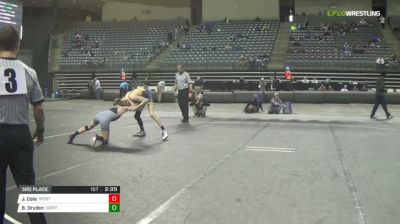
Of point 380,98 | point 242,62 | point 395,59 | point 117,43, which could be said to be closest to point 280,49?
point 242,62

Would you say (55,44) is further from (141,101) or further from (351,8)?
(141,101)

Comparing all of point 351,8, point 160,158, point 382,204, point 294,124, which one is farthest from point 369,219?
point 351,8

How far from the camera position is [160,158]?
877 cm

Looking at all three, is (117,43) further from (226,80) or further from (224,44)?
(226,80)

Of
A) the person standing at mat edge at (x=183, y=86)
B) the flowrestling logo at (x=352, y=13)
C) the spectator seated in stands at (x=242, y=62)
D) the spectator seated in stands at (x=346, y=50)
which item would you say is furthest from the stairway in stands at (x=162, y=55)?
the person standing at mat edge at (x=183, y=86)

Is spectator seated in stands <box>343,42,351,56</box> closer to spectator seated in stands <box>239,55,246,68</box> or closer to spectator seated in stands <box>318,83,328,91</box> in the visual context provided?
spectator seated in stands <box>318,83,328,91</box>

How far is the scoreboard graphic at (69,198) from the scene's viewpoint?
11.7 ft

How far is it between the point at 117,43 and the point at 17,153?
41.2 metres

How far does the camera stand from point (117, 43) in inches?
1751

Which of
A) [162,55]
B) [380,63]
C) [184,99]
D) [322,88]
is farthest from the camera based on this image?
[162,55]

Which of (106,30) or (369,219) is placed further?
(106,30)

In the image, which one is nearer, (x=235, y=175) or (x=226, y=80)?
(x=235, y=175)

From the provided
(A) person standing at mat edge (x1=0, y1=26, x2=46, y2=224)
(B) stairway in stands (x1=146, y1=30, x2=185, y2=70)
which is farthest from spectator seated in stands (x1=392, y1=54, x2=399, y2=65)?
(A) person standing at mat edge (x1=0, y1=26, x2=46, y2=224)

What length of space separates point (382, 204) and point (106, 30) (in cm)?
4319
